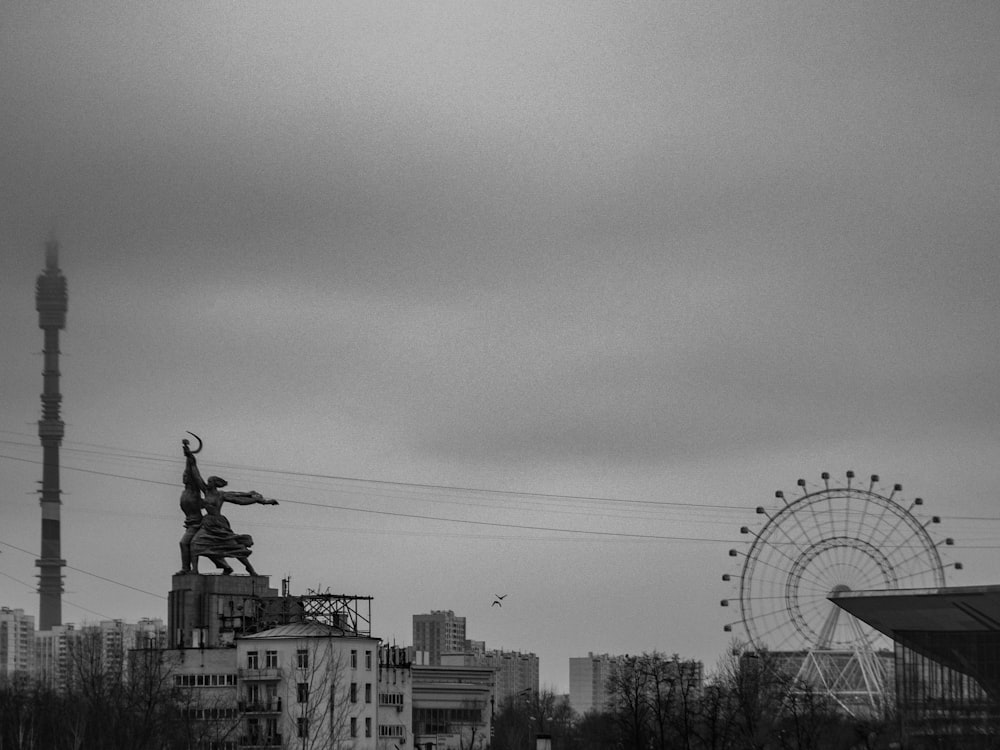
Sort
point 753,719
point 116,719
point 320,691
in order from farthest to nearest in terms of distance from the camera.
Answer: point 753,719 → point 320,691 → point 116,719

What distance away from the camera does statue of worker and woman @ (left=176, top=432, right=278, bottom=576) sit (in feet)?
453

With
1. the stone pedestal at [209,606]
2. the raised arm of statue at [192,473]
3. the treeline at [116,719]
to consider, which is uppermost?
the raised arm of statue at [192,473]

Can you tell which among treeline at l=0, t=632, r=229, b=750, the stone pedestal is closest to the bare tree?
treeline at l=0, t=632, r=229, b=750

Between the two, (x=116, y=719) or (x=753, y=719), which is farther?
(x=753, y=719)

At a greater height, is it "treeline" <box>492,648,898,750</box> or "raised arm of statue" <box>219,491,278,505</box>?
"raised arm of statue" <box>219,491,278,505</box>

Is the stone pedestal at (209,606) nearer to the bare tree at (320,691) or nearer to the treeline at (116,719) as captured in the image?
the treeline at (116,719)

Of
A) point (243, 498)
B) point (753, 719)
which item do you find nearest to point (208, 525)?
point (243, 498)

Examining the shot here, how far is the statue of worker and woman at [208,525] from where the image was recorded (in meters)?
138

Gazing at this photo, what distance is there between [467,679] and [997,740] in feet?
269

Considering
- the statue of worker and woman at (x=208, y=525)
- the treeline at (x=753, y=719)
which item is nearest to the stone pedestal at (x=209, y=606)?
the statue of worker and woman at (x=208, y=525)

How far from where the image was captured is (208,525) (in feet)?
455

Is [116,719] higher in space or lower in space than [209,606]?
lower

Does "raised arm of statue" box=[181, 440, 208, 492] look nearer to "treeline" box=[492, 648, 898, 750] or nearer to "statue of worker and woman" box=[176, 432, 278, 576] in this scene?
"statue of worker and woman" box=[176, 432, 278, 576]

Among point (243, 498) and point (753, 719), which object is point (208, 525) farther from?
point (753, 719)
